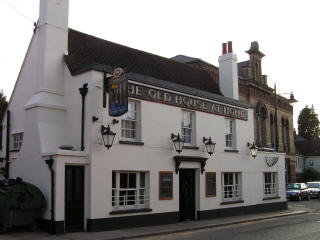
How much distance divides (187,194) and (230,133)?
4.57m

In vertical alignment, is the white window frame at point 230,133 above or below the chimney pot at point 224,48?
below

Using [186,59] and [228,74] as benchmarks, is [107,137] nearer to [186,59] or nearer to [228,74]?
[228,74]

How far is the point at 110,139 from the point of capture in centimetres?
1330

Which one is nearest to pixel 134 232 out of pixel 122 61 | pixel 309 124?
pixel 122 61

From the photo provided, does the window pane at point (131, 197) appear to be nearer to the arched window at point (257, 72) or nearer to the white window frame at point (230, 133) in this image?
the white window frame at point (230, 133)

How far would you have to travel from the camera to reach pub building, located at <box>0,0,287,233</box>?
1311cm

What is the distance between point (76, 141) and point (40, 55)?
3.73 metres

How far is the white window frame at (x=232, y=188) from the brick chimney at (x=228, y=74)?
15.9 feet

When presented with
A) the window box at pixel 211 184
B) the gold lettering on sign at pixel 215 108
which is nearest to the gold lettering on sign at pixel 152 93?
the gold lettering on sign at pixel 215 108

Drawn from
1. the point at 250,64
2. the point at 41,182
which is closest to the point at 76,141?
the point at 41,182

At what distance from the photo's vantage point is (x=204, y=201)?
57.1ft

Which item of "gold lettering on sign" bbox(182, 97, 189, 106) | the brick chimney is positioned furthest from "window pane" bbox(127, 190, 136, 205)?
the brick chimney

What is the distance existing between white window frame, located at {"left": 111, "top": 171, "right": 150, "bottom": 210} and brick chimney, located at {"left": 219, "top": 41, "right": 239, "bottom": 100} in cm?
918

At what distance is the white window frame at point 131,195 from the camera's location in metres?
14.1
